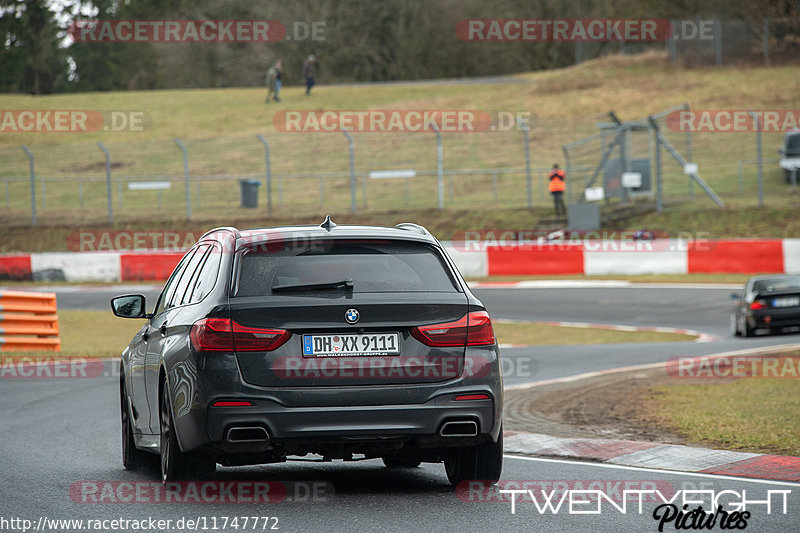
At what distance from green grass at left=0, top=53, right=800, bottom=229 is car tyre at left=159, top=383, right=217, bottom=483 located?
85.1 ft

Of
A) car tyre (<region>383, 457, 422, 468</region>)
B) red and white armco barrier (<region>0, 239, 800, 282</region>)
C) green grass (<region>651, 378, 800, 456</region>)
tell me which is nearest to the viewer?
car tyre (<region>383, 457, 422, 468</region>)

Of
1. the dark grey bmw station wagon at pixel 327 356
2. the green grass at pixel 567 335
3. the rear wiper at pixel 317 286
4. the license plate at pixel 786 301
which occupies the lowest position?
the green grass at pixel 567 335

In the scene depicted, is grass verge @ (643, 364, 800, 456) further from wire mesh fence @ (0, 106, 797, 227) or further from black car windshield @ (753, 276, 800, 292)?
wire mesh fence @ (0, 106, 797, 227)

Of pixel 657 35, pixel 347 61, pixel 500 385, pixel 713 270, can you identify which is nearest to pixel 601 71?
pixel 657 35

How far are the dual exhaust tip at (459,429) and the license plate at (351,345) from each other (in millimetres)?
491

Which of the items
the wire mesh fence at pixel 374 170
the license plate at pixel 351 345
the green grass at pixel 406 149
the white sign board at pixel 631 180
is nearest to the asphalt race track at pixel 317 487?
the license plate at pixel 351 345

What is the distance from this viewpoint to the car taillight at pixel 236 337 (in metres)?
6.56

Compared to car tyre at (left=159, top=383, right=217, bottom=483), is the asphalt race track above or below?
below

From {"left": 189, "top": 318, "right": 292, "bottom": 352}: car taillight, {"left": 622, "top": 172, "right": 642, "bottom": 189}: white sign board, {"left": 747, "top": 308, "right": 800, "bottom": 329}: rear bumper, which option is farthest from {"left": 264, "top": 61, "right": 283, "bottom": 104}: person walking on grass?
{"left": 189, "top": 318, "right": 292, "bottom": 352}: car taillight

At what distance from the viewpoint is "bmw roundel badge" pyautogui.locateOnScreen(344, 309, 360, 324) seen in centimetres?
661

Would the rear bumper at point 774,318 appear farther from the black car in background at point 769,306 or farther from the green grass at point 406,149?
the green grass at point 406,149

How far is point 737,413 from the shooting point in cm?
1116

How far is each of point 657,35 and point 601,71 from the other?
6.49 m

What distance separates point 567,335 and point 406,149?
75.3 feet
